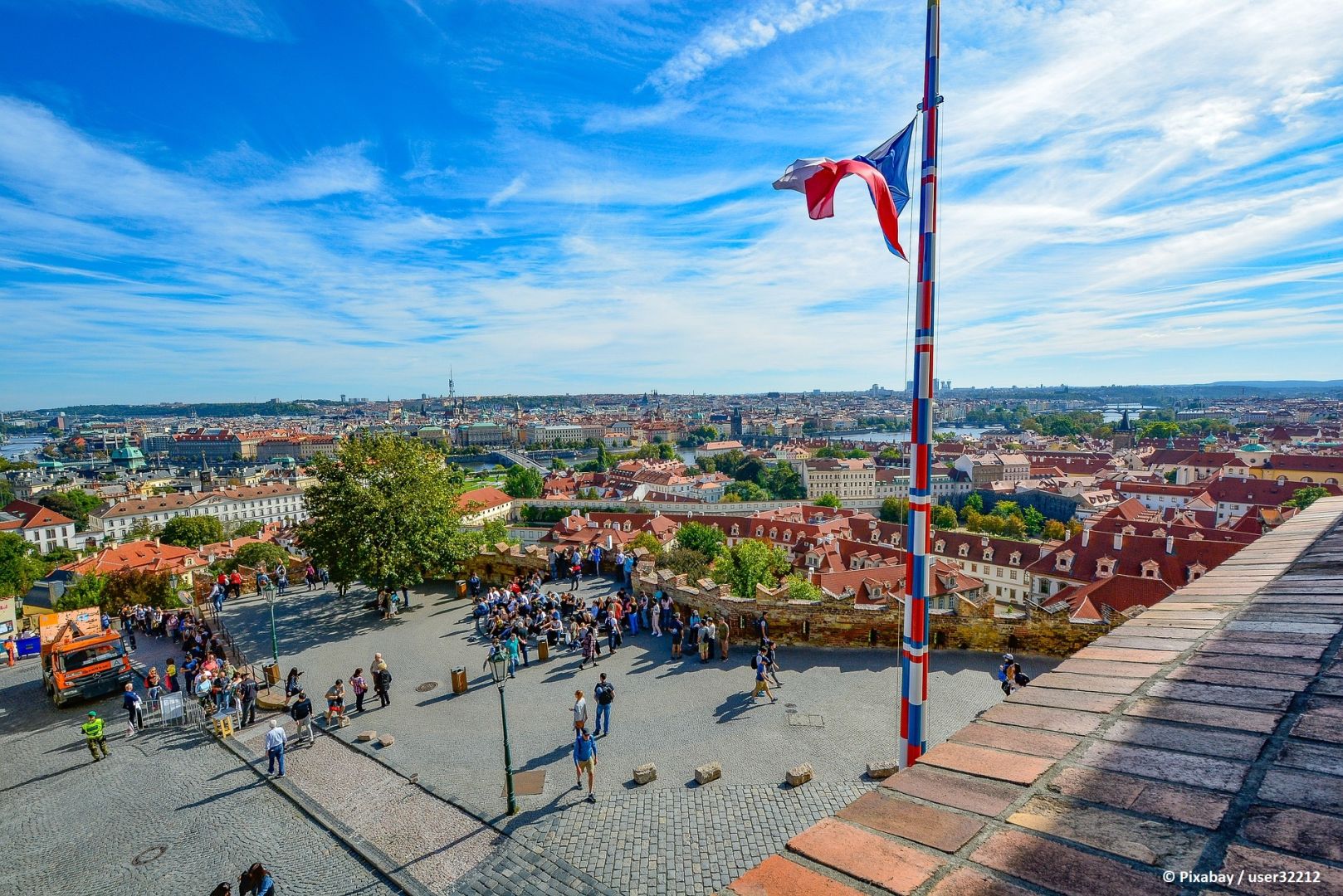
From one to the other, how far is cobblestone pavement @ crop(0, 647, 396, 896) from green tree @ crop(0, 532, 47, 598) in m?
40.3

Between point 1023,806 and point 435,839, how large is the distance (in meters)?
7.31

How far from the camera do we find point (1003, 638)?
11.1 m

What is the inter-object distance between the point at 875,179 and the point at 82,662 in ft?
53.5

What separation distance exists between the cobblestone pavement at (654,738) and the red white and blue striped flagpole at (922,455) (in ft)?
5.48

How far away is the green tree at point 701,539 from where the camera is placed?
113 ft

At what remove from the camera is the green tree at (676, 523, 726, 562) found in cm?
3450

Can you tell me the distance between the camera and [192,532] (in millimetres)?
58250

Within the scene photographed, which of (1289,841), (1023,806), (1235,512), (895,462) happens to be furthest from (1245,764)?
(895,462)

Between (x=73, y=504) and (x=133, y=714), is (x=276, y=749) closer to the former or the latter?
(x=133, y=714)

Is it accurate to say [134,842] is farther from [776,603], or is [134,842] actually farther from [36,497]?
[36,497]

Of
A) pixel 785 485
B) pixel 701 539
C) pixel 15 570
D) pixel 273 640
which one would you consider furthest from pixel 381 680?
pixel 785 485

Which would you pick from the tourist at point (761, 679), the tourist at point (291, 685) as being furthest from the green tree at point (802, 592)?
the tourist at point (291, 685)

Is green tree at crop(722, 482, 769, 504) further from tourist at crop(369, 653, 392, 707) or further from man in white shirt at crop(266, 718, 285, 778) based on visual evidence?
man in white shirt at crop(266, 718, 285, 778)

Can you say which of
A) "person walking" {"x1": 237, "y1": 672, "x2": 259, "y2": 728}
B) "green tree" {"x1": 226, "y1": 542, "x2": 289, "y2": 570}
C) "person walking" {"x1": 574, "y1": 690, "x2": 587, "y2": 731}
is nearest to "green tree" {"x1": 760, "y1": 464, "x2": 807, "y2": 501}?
"green tree" {"x1": 226, "y1": 542, "x2": 289, "y2": 570}
